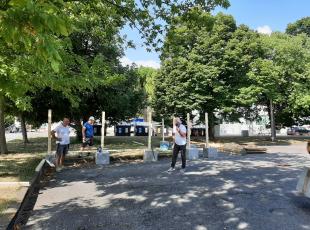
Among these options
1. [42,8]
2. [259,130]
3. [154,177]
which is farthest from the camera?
[259,130]

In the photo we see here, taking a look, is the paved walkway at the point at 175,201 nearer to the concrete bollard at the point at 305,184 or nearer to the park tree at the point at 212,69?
the concrete bollard at the point at 305,184

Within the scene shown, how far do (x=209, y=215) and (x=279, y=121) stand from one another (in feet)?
127

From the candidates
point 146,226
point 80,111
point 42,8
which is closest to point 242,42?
point 80,111

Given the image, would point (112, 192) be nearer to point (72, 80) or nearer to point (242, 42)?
point (72, 80)

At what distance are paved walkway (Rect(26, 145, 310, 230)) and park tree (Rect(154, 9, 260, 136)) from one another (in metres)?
22.0

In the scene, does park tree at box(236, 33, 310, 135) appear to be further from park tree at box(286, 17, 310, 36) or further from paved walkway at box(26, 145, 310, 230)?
paved walkway at box(26, 145, 310, 230)

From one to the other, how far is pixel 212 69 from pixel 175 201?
27336 mm

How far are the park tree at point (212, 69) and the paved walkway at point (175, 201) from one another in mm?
22044

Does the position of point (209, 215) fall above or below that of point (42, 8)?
below

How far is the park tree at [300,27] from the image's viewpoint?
174 feet

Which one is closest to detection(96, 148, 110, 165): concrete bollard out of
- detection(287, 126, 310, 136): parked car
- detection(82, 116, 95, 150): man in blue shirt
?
detection(82, 116, 95, 150): man in blue shirt

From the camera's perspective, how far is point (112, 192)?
10312 mm

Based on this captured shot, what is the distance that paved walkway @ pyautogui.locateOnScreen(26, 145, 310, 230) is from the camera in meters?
7.25

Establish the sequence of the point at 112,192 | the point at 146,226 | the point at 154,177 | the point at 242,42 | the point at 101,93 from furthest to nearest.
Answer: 1. the point at 242,42
2. the point at 101,93
3. the point at 154,177
4. the point at 112,192
5. the point at 146,226
